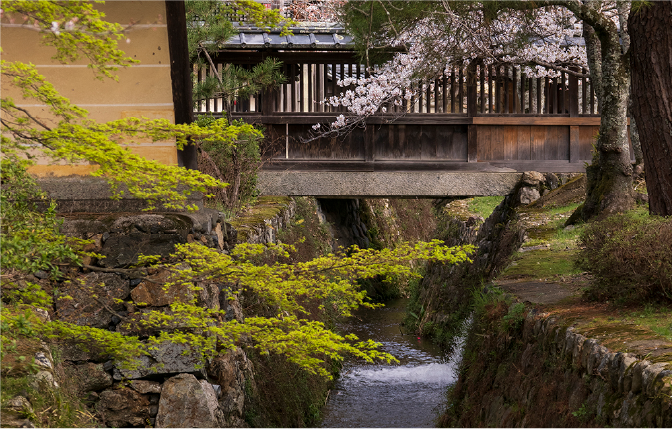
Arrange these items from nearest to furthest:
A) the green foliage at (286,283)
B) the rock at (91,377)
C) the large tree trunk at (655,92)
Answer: the green foliage at (286,283) → the rock at (91,377) → the large tree trunk at (655,92)

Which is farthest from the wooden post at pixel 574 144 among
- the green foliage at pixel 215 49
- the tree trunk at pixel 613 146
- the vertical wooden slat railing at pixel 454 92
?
the green foliage at pixel 215 49

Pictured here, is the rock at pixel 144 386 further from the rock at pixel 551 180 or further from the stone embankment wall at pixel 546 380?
the rock at pixel 551 180

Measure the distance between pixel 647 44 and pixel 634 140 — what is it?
4.22 metres

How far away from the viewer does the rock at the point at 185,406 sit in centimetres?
584

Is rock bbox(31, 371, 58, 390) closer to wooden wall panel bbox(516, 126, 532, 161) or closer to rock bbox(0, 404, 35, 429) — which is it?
rock bbox(0, 404, 35, 429)

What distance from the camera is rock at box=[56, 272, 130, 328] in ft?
19.0

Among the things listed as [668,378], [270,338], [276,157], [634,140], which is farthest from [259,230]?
[668,378]

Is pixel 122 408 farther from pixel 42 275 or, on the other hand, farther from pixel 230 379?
pixel 42 275

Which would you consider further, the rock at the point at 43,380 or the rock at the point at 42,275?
the rock at the point at 42,275

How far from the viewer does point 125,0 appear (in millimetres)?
6562

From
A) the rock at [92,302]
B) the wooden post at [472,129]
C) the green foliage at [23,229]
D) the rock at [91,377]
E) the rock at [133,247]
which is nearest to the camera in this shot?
the green foliage at [23,229]

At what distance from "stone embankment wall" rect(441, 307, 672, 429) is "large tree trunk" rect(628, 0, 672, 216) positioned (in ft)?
6.80

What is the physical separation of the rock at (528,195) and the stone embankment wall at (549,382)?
497 centimetres

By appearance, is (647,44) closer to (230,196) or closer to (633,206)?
(633,206)
